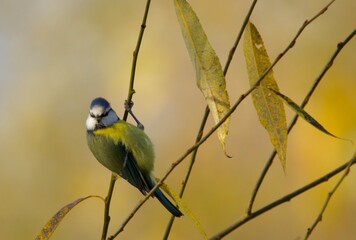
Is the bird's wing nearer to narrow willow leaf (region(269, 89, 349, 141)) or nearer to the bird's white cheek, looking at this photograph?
the bird's white cheek

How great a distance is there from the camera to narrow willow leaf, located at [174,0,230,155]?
0.71 meters

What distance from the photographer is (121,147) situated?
51.8 inches

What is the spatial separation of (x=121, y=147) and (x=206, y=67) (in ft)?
2.03

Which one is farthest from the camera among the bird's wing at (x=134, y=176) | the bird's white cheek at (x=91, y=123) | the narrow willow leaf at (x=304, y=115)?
the bird's white cheek at (x=91, y=123)

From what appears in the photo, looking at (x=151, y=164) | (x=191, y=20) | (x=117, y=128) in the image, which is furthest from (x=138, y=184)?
(x=191, y=20)

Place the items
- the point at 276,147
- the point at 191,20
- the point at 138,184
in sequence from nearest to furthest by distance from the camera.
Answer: the point at 276,147 < the point at 191,20 < the point at 138,184

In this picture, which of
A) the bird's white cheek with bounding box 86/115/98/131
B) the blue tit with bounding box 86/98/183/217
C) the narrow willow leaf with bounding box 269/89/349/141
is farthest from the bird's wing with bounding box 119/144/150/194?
the narrow willow leaf with bounding box 269/89/349/141

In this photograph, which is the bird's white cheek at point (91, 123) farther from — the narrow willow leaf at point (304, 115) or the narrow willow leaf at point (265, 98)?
the narrow willow leaf at point (304, 115)

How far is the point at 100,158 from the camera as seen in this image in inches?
51.5

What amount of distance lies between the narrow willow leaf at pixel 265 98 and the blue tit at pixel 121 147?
1.65 ft

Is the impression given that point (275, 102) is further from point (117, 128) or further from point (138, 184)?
point (117, 128)

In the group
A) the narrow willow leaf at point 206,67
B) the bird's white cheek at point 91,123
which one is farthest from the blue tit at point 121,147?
the narrow willow leaf at point 206,67

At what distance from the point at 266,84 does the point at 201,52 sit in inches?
3.9

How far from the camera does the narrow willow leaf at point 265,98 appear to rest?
669 millimetres
